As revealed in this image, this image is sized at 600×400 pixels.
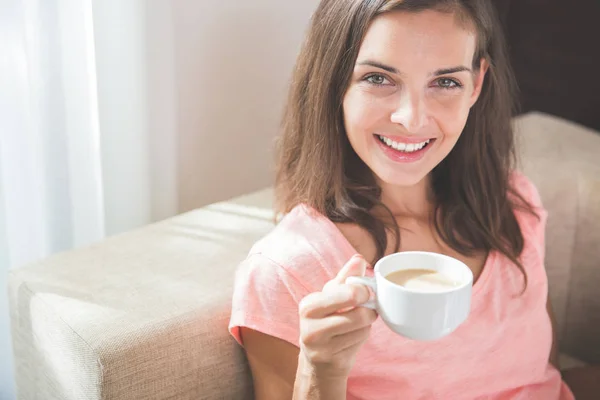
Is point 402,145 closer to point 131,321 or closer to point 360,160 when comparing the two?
point 360,160

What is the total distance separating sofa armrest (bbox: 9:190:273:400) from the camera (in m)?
1.14

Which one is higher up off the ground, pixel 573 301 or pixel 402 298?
pixel 402 298

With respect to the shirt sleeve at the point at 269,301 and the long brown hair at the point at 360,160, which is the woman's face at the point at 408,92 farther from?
the shirt sleeve at the point at 269,301

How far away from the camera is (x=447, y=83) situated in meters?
1.19

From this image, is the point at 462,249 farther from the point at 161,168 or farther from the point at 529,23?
the point at 529,23

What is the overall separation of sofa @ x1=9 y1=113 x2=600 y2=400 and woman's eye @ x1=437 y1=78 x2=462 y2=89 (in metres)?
0.46

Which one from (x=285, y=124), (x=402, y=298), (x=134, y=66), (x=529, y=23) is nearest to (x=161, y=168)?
(x=134, y=66)

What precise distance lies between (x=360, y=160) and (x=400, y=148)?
14 centimetres

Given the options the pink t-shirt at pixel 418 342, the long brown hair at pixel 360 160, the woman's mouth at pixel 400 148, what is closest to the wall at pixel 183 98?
the long brown hair at pixel 360 160

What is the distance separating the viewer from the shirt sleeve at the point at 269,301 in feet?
3.78

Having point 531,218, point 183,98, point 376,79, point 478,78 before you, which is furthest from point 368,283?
point 183,98

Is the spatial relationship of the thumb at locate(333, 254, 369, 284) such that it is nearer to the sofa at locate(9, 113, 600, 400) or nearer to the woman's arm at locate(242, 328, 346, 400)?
the woman's arm at locate(242, 328, 346, 400)

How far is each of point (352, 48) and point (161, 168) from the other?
1.92ft

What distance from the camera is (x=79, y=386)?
1156 mm
